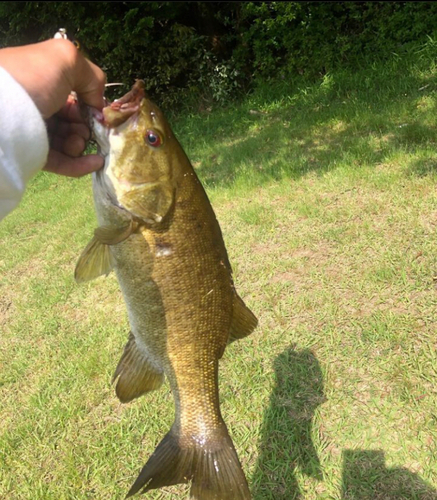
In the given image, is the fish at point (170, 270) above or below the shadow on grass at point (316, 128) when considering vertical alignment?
above

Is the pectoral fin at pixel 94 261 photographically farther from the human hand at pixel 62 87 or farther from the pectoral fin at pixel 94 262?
the human hand at pixel 62 87

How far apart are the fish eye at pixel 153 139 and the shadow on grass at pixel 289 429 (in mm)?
1825

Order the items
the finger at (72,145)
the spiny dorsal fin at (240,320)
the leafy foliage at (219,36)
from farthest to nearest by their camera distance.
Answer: the leafy foliage at (219,36), the spiny dorsal fin at (240,320), the finger at (72,145)

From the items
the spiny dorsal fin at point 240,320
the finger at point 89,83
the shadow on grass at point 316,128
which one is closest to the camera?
the finger at point 89,83

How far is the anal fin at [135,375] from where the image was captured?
6.09 ft

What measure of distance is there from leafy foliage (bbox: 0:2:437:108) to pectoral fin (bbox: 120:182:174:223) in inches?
301

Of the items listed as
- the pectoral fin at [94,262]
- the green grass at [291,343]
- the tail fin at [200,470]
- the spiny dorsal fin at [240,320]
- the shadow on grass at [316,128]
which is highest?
the pectoral fin at [94,262]

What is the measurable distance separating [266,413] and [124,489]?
900mm

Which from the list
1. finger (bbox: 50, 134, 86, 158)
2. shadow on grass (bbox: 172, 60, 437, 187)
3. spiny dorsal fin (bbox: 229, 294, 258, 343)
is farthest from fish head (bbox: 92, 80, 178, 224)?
shadow on grass (bbox: 172, 60, 437, 187)

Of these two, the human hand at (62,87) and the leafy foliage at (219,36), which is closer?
the human hand at (62,87)

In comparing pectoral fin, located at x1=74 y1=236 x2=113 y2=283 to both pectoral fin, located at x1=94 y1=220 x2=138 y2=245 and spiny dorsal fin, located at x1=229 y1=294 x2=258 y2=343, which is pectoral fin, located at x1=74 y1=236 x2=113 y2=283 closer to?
pectoral fin, located at x1=94 y1=220 x2=138 y2=245

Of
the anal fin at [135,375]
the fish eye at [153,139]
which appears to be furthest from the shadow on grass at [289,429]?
the fish eye at [153,139]

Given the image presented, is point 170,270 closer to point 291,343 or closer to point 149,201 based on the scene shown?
point 149,201

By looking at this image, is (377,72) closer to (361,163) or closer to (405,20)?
(405,20)
